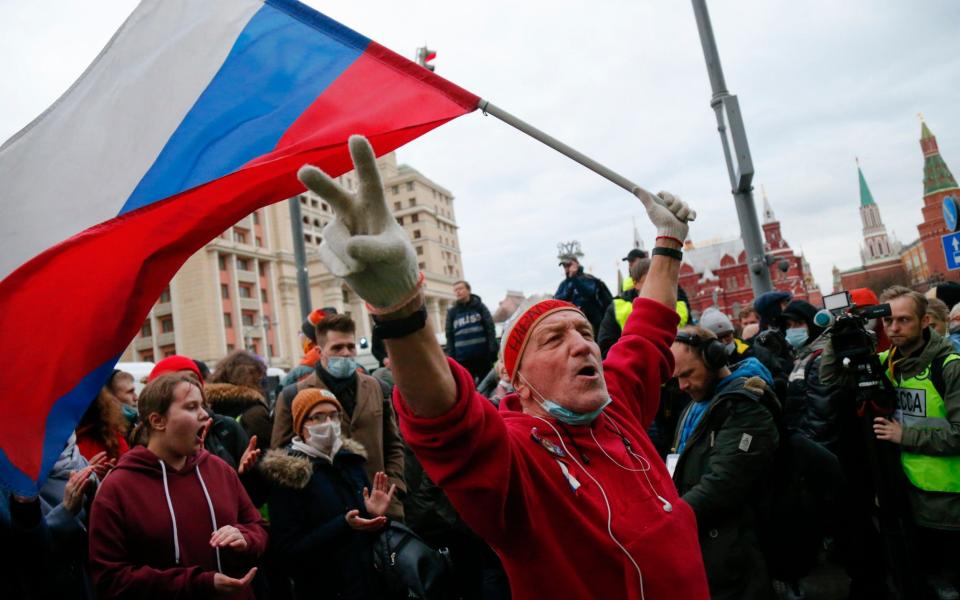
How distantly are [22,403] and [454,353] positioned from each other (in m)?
5.87

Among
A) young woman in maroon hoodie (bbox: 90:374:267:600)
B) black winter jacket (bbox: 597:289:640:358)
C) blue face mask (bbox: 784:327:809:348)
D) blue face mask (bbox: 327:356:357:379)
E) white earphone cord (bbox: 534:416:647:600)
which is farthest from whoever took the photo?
blue face mask (bbox: 784:327:809:348)

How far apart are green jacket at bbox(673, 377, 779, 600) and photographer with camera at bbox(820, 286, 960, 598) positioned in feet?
3.02

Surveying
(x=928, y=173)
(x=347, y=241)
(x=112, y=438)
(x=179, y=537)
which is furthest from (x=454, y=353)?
(x=928, y=173)

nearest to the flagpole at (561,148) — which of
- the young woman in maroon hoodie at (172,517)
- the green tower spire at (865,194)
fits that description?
the young woman in maroon hoodie at (172,517)

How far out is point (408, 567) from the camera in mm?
3605

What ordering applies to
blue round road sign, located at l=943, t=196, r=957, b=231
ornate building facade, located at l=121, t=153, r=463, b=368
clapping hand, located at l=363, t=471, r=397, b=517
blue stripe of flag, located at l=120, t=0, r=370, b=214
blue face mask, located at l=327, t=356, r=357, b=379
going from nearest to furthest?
1. blue stripe of flag, located at l=120, t=0, r=370, b=214
2. clapping hand, located at l=363, t=471, r=397, b=517
3. blue face mask, located at l=327, t=356, r=357, b=379
4. blue round road sign, located at l=943, t=196, r=957, b=231
5. ornate building facade, located at l=121, t=153, r=463, b=368

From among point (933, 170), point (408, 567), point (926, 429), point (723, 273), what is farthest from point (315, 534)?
point (933, 170)

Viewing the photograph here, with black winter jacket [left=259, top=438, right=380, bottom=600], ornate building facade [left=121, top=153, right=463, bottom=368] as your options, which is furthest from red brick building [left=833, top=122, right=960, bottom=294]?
black winter jacket [left=259, top=438, right=380, bottom=600]

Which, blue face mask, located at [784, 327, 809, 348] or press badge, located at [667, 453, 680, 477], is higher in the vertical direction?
blue face mask, located at [784, 327, 809, 348]

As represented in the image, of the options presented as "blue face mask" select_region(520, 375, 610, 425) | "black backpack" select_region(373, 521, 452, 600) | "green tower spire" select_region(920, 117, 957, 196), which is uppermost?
"green tower spire" select_region(920, 117, 957, 196)

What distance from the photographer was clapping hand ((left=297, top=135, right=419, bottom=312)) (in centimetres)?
141

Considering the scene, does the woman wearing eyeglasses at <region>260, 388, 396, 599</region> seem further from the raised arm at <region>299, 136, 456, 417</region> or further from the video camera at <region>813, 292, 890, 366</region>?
the video camera at <region>813, 292, 890, 366</region>

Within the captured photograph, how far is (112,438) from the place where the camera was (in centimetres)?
427

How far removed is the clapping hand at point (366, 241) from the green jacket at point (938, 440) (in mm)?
3804
